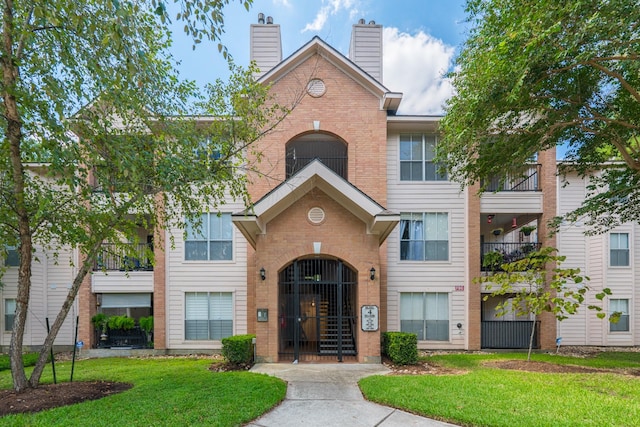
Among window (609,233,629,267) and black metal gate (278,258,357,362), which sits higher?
window (609,233,629,267)

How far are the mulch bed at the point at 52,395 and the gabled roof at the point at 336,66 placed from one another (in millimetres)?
10213

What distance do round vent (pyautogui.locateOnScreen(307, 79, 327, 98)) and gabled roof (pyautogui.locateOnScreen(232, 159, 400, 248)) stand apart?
457cm

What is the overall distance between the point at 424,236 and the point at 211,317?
28.5ft

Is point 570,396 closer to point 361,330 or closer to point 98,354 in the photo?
point 361,330

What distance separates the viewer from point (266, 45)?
45.9ft

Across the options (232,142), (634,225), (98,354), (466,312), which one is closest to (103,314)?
(98,354)

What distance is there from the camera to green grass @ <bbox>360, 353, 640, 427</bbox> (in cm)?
526

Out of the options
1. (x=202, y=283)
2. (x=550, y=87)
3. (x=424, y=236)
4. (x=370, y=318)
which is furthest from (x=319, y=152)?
(x=550, y=87)

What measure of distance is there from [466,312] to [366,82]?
937 centimetres

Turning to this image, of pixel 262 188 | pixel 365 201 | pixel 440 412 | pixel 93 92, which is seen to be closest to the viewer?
pixel 440 412

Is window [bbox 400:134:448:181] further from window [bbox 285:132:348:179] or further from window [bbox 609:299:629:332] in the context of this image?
window [bbox 609:299:629:332]

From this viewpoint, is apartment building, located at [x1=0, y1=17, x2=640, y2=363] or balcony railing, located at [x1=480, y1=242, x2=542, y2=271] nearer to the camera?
apartment building, located at [x1=0, y1=17, x2=640, y2=363]

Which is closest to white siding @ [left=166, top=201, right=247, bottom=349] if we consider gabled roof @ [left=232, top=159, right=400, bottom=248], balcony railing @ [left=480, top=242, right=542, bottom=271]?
gabled roof @ [left=232, top=159, right=400, bottom=248]

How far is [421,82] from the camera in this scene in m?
14.0
